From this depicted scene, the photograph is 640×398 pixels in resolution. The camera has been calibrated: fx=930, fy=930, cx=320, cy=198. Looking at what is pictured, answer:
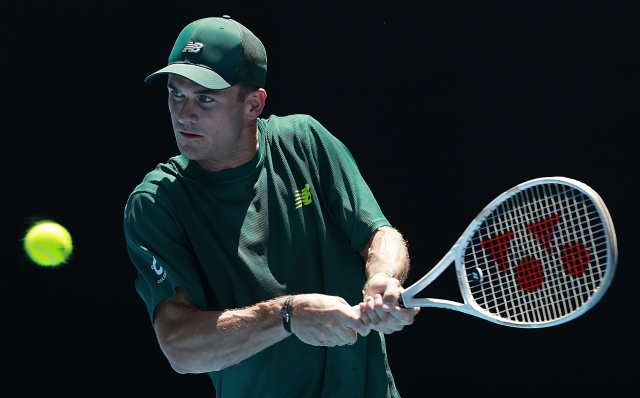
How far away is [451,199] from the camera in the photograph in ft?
13.8

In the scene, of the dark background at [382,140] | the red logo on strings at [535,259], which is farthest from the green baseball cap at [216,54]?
the dark background at [382,140]

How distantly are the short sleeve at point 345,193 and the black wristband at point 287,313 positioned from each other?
1.34ft

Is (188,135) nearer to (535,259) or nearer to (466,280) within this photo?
(466,280)

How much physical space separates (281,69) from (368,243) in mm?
1523

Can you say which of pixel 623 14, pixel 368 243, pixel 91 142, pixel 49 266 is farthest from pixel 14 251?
pixel 623 14

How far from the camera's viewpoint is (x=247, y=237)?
274 centimetres

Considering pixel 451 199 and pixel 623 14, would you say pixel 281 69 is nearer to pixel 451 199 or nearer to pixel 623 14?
pixel 451 199

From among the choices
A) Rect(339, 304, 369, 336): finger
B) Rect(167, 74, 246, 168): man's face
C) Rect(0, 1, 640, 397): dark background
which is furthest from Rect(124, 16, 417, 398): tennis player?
Rect(0, 1, 640, 397): dark background

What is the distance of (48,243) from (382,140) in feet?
5.32

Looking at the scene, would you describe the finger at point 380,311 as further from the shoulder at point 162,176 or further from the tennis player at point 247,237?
the shoulder at point 162,176

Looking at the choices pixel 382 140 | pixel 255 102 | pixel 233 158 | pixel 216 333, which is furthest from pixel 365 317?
pixel 382 140

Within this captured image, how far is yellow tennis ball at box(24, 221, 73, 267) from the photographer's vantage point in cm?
429

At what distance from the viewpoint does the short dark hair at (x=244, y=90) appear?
2.81 m

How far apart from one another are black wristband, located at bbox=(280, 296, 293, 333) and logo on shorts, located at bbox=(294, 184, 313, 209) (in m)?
0.39
